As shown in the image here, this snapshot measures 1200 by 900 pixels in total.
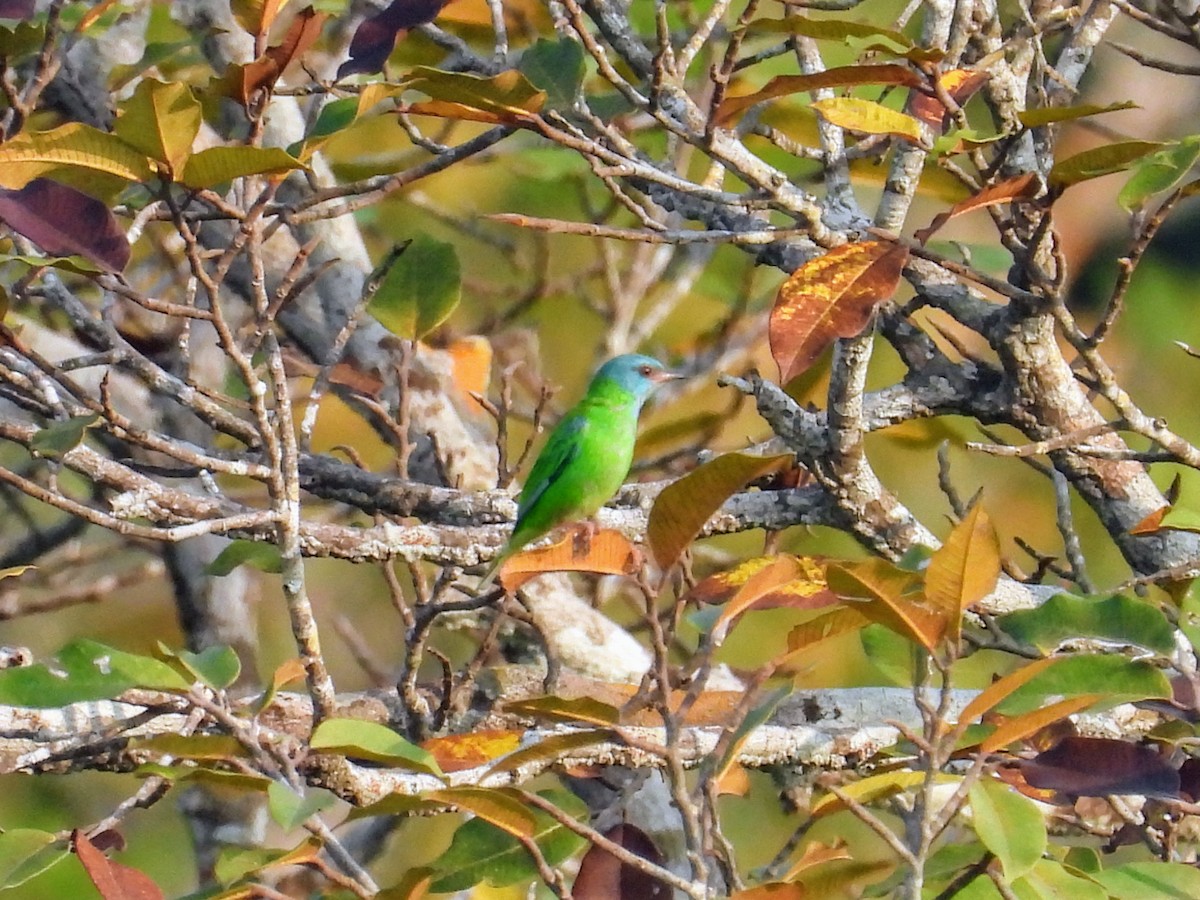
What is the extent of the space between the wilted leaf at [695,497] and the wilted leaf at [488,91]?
59cm

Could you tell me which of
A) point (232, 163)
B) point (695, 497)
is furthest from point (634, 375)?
point (695, 497)

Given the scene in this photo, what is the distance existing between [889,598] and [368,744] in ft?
1.81

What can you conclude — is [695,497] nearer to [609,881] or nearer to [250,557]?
[609,881]

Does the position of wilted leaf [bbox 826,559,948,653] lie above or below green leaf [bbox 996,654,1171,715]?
above

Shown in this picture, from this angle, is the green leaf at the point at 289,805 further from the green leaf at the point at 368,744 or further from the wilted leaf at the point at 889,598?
the wilted leaf at the point at 889,598

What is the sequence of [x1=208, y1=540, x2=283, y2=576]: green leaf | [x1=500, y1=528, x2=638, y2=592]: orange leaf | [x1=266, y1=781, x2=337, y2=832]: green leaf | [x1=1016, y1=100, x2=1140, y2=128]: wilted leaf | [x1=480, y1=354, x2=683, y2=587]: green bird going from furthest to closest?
[x1=480, y1=354, x2=683, y2=587]: green bird → [x1=208, y1=540, x2=283, y2=576]: green leaf → [x1=1016, y1=100, x2=1140, y2=128]: wilted leaf → [x1=500, y1=528, x2=638, y2=592]: orange leaf → [x1=266, y1=781, x2=337, y2=832]: green leaf

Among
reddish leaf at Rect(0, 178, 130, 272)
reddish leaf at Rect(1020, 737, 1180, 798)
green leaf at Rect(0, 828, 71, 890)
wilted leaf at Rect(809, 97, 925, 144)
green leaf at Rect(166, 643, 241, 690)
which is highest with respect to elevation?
wilted leaf at Rect(809, 97, 925, 144)

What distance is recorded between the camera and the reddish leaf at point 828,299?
1782 millimetres

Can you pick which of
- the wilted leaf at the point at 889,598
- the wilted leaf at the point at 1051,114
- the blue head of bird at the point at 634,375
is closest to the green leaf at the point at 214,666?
the wilted leaf at the point at 889,598

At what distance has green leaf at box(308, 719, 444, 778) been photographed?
1450mm

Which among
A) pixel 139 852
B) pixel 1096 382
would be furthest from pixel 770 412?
pixel 139 852

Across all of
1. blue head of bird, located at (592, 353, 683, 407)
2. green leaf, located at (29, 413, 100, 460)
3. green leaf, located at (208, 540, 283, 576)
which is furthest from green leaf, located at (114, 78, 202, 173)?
blue head of bird, located at (592, 353, 683, 407)

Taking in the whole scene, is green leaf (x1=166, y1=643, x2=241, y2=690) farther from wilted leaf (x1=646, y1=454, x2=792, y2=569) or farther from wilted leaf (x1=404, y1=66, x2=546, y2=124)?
wilted leaf (x1=404, y1=66, x2=546, y2=124)

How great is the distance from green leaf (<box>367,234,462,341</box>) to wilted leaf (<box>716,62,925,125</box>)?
104 cm
